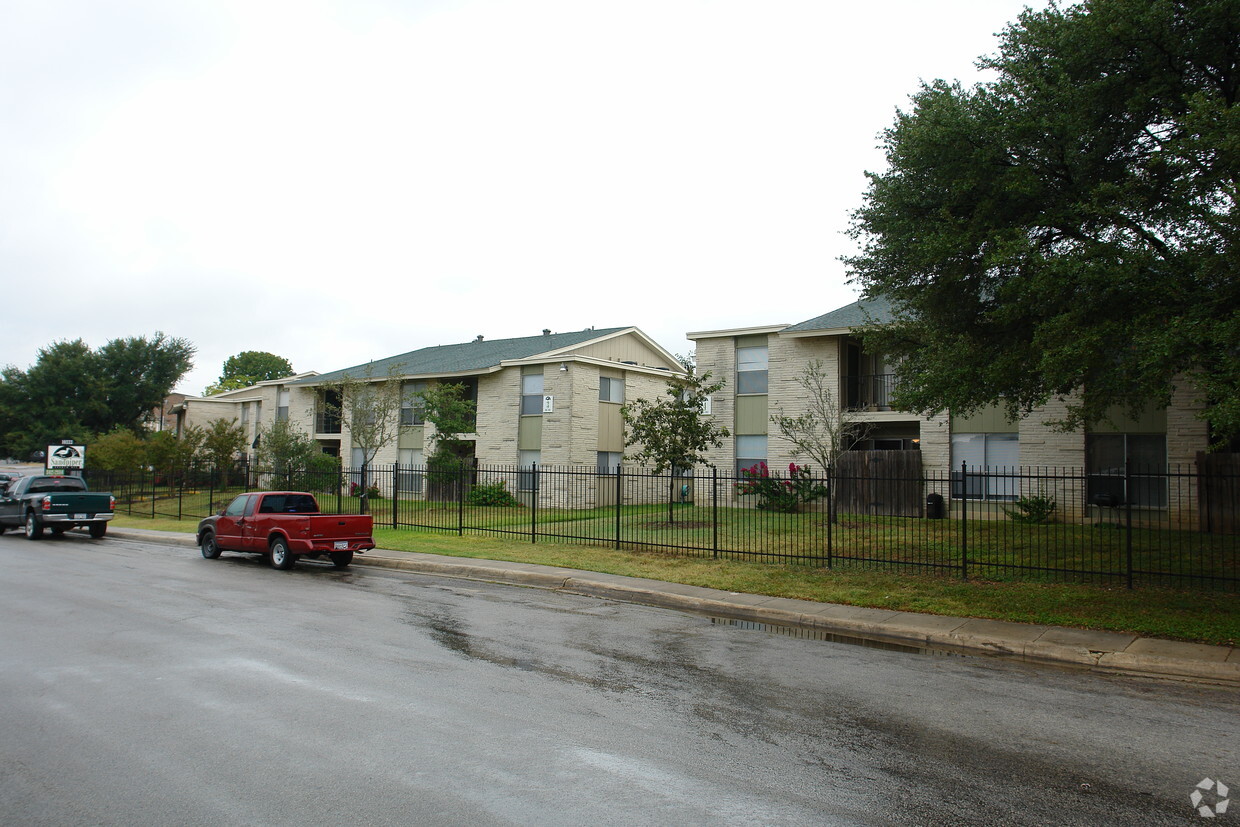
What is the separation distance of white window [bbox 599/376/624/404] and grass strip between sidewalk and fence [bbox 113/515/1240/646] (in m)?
17.1

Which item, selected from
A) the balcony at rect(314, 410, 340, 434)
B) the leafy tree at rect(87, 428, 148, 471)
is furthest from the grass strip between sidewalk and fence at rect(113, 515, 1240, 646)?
the leafy tree at rect(87, 428, 148, 471)

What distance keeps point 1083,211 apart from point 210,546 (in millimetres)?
18957

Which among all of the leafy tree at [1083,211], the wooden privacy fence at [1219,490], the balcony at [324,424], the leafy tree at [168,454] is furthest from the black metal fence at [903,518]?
the balcony at [324,424]

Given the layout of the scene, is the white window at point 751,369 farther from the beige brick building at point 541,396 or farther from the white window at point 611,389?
the white window at point 611,389

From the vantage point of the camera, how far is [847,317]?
2759 cm

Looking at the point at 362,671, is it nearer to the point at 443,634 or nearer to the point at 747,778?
the point at 443,634

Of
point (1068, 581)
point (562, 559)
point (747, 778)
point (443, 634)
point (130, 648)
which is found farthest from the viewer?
point (562, 559)

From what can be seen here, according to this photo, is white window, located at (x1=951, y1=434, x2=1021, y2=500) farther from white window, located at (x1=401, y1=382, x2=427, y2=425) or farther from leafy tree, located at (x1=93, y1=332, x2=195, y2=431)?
leafy tree, located at (x1=93, y1=332, x2=195, y2=431)

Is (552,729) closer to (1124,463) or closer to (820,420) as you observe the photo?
(820,420)

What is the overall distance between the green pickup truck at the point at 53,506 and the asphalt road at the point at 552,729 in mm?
15953

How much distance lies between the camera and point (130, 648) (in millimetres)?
8406

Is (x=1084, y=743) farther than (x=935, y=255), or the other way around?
(x=935, y=255)

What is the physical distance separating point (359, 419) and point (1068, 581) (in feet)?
83.3

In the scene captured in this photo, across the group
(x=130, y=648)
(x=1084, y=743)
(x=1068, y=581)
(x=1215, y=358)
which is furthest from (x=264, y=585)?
(x=1215, y=358)
